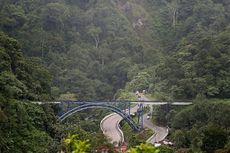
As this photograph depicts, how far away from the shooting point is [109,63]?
81188 mm

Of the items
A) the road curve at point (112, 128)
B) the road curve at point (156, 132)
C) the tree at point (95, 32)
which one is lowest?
the road curve at point (156, 132)

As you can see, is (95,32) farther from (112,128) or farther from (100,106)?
(100,106)

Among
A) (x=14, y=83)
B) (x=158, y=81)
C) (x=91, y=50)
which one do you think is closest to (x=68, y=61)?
(x=91, y=50)

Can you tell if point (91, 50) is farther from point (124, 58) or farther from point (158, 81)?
point (158, 81)

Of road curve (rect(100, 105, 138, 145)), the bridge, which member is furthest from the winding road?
the bridge

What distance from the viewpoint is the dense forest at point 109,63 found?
1591 inches

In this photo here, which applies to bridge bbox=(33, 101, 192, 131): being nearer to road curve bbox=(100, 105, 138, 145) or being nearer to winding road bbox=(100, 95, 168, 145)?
winding road bbox=(100, 95, 168, 145)

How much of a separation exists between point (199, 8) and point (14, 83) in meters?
51.3

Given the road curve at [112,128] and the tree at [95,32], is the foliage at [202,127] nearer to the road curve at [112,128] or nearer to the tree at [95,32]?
the road curve at [112,128]

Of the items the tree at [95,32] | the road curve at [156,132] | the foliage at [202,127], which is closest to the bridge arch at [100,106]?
the road curve at [156,132]

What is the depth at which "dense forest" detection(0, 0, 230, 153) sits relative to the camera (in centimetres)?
4041

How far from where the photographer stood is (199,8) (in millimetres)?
85875

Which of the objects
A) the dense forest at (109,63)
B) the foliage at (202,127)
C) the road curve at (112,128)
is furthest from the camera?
the road curve at (112,128)

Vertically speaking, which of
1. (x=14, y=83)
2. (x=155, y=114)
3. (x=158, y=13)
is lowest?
(x=155, y=114)
